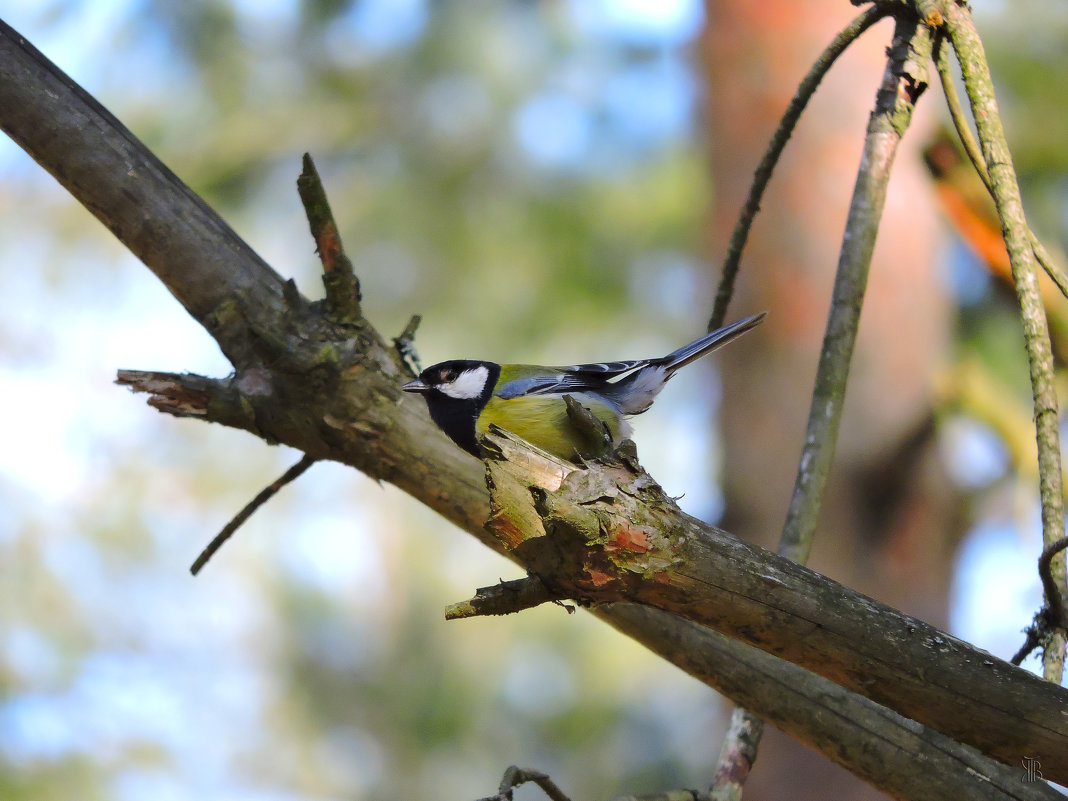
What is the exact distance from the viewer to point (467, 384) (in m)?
2.49

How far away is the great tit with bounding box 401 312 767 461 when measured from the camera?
1942 millimetres

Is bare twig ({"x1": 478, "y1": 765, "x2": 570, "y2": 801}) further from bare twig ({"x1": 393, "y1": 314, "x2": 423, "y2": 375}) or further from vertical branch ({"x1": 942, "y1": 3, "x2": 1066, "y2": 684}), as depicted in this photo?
bare twig ({"x1": 393, "y1": 314, "x2": 423, "y2": 375})

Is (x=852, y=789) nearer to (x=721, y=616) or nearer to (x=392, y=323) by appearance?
(x=721, y=616)

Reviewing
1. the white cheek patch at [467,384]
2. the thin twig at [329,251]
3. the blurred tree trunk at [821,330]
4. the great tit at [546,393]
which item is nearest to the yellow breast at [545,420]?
the great tit at [546,393]

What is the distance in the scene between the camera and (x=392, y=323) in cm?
621

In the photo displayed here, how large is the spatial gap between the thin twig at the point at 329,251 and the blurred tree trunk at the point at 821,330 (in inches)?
76.3

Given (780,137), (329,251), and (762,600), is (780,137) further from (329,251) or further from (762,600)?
(762,600)

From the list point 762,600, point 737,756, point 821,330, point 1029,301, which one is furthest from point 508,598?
point 821,330

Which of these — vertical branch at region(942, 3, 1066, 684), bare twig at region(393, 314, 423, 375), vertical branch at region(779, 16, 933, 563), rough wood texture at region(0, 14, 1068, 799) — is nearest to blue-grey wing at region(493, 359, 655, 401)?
bare twig at region(393, 314, 423, 375)

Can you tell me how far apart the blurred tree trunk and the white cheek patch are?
3.97 ft

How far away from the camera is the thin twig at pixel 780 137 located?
4.93 ft

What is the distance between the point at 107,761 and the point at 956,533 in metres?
5.17

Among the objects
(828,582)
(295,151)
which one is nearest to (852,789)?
(828,582)

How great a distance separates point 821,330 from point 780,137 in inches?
78.2
